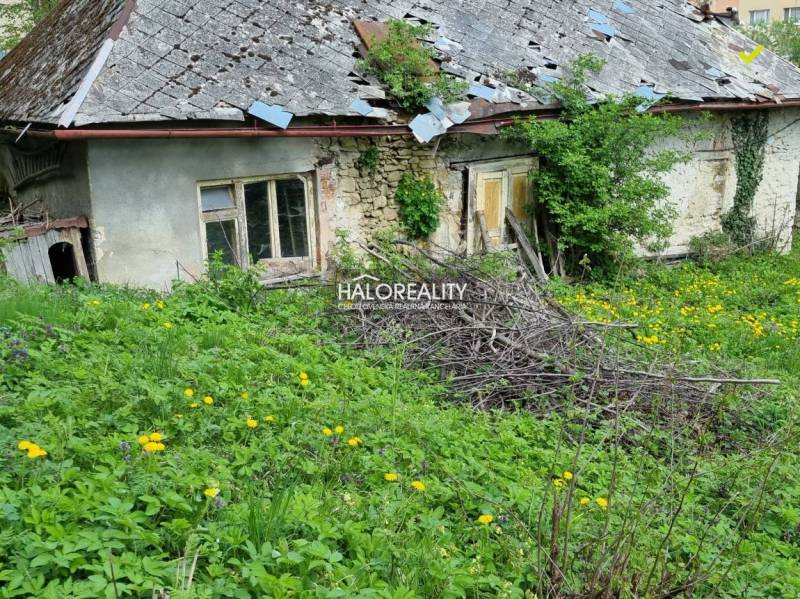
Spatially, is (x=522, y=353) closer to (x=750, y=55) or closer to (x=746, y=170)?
(x=746, y=170)

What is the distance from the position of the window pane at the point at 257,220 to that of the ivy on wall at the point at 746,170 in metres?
8.42

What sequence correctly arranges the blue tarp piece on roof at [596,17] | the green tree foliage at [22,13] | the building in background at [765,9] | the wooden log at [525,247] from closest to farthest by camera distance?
the wooden log at [525,247], the blue tarp piece on roof at [596,17], the green tree foliage at [22,13], the building in background at [765,9]

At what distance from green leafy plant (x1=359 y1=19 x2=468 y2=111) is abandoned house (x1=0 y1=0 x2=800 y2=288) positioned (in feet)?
0.51

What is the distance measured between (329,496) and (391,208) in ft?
21.4

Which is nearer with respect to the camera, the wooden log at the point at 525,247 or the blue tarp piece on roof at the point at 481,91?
the blue tarp piece on roof at the point at 481,91

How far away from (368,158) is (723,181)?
7.02 metres

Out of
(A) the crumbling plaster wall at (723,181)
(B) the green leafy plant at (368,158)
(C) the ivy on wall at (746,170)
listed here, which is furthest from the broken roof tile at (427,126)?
(C) the ivy on wall at (746,170)

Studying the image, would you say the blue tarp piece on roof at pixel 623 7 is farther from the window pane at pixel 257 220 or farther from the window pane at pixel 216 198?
the window pane at pixel 216 198

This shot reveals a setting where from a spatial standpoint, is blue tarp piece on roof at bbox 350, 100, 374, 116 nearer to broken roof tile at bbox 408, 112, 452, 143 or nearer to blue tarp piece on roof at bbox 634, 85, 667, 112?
broken roof tile at bbox 408, 112, 452, 143

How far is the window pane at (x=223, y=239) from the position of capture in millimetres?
8289

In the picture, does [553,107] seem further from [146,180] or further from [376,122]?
[146,180]

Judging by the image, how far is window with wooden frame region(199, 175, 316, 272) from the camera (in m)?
8.30

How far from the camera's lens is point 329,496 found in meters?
3.21

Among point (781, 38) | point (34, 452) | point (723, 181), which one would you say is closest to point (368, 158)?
point (34, 452)
